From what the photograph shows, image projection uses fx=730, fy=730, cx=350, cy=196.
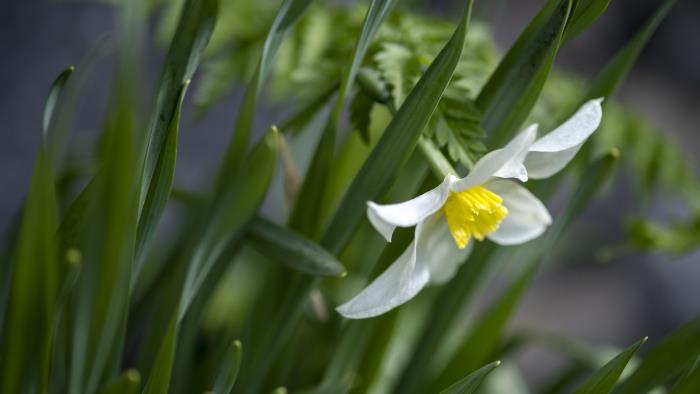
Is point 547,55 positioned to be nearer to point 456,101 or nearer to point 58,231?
point 456,101

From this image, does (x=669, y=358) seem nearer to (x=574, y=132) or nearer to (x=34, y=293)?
(x=574, y=132)

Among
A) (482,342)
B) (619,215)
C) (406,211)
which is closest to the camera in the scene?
(406,211)

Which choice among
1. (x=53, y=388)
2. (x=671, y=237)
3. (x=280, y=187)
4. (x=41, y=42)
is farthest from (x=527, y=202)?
(x=41, y=42)

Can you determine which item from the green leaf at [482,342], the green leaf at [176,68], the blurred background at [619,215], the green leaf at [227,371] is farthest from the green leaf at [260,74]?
the blurred background at [619,215]

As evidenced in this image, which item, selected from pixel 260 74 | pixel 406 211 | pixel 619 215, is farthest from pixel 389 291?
pixel 619 215

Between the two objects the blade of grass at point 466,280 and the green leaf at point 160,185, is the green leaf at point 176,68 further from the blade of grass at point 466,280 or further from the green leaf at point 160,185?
the blade of grass at point 466,280

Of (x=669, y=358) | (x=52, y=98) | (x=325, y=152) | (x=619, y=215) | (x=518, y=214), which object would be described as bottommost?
(x=619, y=215)

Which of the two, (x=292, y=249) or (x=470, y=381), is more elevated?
(x=292, y=249)
